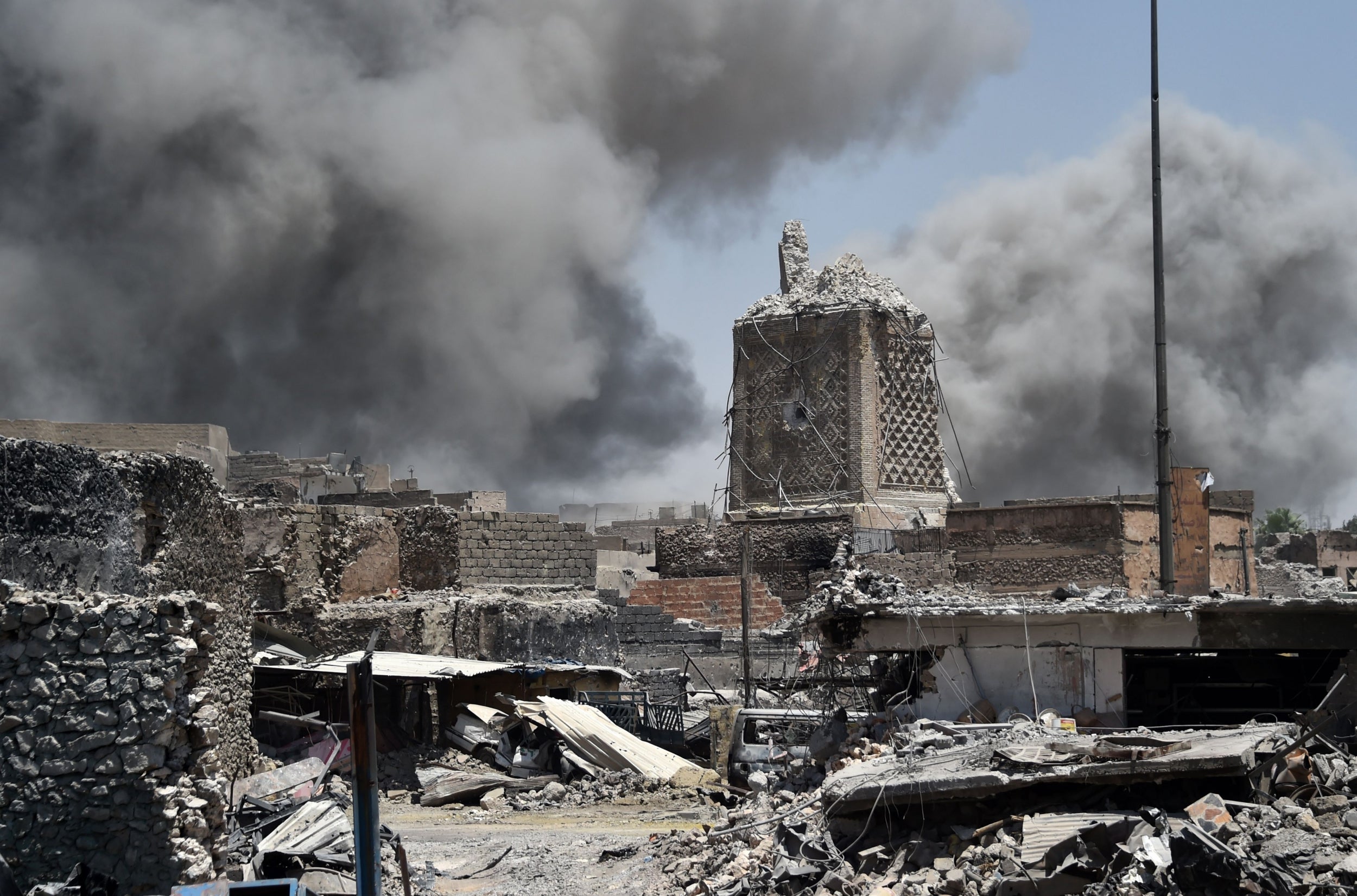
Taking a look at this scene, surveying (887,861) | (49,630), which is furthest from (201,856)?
(887,861)

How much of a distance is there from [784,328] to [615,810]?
1195 cm

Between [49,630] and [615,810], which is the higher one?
[49,630]

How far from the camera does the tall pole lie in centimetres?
1600

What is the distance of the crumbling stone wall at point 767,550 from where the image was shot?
25438 mm

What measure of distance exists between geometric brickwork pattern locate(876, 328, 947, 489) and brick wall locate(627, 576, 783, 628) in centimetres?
331

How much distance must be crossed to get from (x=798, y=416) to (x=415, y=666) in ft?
32.7

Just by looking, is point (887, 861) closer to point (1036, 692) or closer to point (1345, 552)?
point (1036, 692)

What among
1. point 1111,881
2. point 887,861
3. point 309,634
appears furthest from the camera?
point 309,634

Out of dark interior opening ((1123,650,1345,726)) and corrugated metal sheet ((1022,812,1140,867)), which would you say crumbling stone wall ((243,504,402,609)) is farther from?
corrugated metal sheet ((1022,812,1140,867))

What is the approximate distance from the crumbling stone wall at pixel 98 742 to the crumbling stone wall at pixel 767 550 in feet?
57.2

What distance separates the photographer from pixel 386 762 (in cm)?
1939

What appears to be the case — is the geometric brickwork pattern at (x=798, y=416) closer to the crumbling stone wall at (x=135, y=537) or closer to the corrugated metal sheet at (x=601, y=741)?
the corrugated metal sheet at (x=601, y=741)

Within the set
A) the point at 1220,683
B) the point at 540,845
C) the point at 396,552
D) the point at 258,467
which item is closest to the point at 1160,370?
the point at 1220,683

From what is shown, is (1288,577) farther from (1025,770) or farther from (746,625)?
(1025,770)
